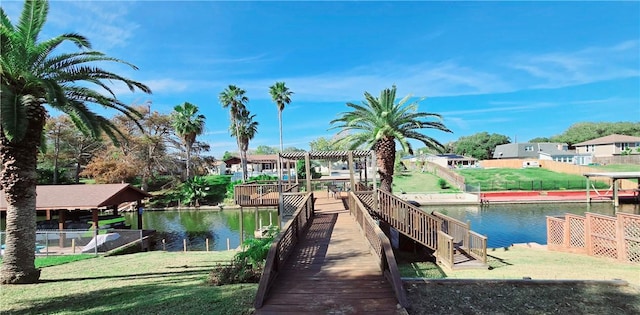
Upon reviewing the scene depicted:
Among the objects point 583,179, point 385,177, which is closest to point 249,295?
point 385,177

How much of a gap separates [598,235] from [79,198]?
76.1ft

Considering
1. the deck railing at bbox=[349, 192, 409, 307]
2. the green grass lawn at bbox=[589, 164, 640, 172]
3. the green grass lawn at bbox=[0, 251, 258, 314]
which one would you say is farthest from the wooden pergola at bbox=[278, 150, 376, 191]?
the green grass lawn at bbox=[589, 164, 640, 172]

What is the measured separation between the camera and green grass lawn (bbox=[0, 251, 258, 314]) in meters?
5.43

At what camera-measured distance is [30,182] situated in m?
7.48

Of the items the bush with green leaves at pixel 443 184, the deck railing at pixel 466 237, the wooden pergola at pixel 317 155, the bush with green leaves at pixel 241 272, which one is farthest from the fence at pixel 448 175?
the bush with green leaves at pixel 241 272

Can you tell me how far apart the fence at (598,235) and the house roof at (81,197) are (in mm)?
20808

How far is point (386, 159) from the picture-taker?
1505 centimetres

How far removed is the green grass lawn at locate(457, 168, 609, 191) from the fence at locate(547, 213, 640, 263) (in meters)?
22.4

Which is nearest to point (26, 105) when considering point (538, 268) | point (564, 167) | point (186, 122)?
point (538, 268)

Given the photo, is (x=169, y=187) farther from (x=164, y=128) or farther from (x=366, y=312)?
(x=366, y=312)

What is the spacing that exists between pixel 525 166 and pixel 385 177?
46.9 meters

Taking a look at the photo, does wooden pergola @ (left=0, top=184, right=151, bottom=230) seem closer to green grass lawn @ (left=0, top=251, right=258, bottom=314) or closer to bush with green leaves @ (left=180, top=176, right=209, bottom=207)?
green grass lawn @ (left=0, top=251, right=258, bottom=314)

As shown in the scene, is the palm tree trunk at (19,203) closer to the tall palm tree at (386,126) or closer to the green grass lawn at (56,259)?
the green grass lawn at (56,259)

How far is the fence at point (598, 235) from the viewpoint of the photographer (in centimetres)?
902
